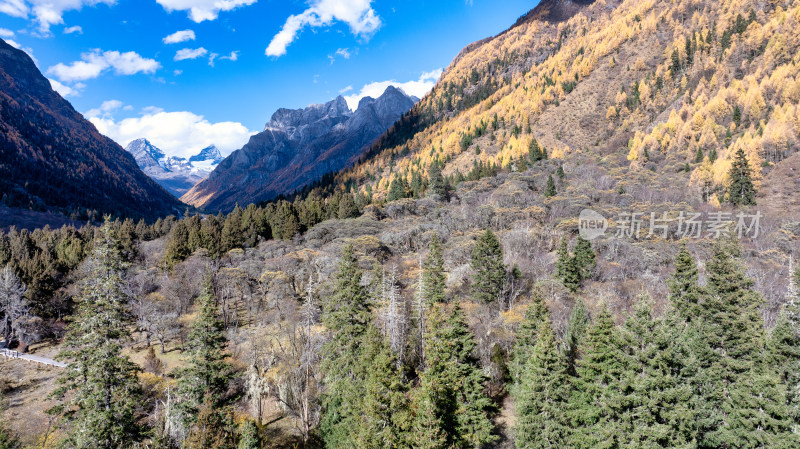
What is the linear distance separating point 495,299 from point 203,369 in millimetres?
31849

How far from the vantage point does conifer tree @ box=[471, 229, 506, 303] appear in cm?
4506

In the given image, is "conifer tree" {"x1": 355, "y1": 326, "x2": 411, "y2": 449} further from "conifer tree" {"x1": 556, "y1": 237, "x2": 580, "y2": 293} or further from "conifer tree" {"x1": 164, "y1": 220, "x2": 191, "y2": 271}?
"conifer tree" {"x1": 164, "y1": 220, "x2": 191, "y2": 271}

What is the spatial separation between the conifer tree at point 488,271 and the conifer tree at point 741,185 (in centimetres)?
5884

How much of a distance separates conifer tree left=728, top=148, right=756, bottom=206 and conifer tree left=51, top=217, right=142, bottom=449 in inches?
3779

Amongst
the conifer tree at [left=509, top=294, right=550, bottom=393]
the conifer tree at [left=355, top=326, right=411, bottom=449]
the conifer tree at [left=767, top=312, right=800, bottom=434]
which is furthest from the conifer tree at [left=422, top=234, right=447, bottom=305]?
the conifer tree at [left=767, top=312, right=800, bottom=434]

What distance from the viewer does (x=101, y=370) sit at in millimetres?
19219

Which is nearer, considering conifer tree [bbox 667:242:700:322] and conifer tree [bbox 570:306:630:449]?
conifer tree [bbox 570:306:630:449]

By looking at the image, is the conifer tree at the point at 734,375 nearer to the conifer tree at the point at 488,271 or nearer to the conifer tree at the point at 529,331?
the conifer tree at the point at 529,331

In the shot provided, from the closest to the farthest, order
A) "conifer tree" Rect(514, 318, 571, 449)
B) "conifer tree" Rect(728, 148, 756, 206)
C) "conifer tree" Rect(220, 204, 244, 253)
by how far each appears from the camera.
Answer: "conifer tree" Rect(514, 318, 571, 449), "conifer tree" Rect(220, 204, 244, 253), "conifer tree" Rect(728, 148, 756, 206)

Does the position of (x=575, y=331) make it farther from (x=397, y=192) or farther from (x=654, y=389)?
(x=397, y=192)

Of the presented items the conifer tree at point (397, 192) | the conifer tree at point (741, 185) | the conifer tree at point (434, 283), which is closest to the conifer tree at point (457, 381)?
the conifer tree at point (434, 283)

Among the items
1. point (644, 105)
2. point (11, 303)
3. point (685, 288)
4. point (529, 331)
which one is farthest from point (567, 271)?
point (644, 105)

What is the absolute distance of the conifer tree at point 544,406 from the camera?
25156mm

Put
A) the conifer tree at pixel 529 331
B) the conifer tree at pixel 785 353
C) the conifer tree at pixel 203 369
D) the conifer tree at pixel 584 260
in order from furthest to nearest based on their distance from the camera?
1. the conifer tree at pixel 584 260
2. the conifer tree at pixel 529 331
3. the conifer tree at pixel 203 369
4. the conifer tree at pixel 785 353
